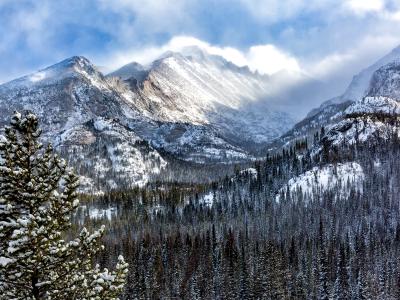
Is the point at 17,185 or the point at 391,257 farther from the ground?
the point at 17,185

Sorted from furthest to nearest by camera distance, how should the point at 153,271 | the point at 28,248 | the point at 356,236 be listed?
1. the point at 356,236
2. the point at 153,271
3. the point at 28,248

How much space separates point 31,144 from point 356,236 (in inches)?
6673

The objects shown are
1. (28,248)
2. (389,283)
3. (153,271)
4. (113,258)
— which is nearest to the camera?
(28,248)

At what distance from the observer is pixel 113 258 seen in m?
165

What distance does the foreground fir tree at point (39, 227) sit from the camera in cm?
1986

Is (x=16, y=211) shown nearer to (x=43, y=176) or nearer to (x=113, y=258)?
(x=43, y=176)

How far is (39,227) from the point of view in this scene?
19.8m

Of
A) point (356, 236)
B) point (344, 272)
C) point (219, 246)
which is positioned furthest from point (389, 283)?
point (219, 246)

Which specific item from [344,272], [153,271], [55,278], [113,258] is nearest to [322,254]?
[344,272]

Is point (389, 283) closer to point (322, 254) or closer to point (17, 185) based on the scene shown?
point (322, 254)

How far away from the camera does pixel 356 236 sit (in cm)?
17612

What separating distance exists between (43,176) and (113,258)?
14934cm

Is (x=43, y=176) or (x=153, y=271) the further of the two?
(x=153, y=271)

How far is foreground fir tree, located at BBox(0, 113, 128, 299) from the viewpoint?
65.2 ft
